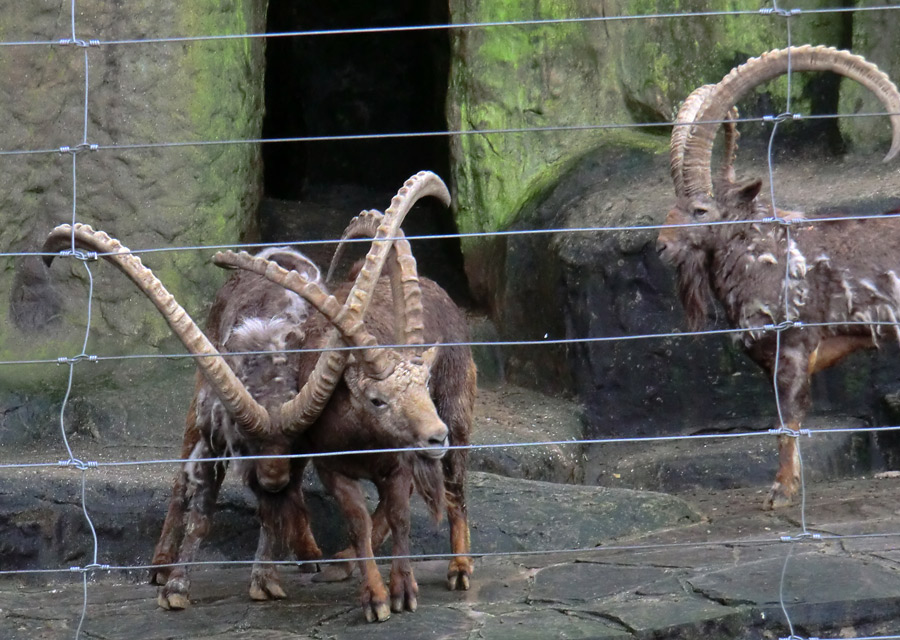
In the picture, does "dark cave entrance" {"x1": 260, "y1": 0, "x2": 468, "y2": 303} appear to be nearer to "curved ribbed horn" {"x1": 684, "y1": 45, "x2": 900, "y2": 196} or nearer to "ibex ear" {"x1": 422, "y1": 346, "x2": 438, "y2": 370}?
"curved ribbed horn" {"x1": 684, "y1": 45, "x2": 900, "y2": 196}

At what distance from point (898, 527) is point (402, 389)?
2.60 meters

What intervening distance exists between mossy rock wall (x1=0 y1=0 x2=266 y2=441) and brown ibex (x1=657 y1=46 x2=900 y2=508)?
9.98 feet

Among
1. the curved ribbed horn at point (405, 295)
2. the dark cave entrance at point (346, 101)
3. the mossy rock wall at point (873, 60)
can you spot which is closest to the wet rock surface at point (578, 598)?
the curved ribbed horn at point (405, 295)

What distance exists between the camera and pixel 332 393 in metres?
5.20

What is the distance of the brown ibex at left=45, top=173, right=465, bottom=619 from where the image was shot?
16.1 feet

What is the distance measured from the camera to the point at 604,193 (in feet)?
28.2

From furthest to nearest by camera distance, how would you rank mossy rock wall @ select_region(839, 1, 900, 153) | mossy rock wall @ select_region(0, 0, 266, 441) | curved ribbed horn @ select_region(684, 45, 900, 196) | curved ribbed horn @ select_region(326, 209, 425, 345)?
mossy rock wall @ select_region(839, 1, 900, 153) < mossy rock wall @ select_region(0, 0, 266, 441) < curved ribbed horn @ select_region(684, 45, 900, 196) < curved ribbed horn @ select_region(326, 209, 425, 345)

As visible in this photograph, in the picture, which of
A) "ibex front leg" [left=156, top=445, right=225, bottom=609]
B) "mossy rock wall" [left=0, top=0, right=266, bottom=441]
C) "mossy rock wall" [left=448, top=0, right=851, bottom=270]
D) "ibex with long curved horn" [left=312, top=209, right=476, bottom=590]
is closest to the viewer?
"ibex front leg" [left=156, top=445, right=225, bottom=609]

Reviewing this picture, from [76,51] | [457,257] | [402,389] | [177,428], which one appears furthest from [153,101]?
[402,389]

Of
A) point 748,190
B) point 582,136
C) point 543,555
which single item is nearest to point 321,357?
point 543,555

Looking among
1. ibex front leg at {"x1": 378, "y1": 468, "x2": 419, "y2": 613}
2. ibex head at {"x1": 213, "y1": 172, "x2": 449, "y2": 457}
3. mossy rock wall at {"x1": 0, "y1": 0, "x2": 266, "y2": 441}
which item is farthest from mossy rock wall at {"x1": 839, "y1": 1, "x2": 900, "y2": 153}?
ibex front leg at {"x1": 378, "y1": 468, "x2": 419, "y2": 613}

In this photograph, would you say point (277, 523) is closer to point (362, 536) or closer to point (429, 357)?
point (362, 536)

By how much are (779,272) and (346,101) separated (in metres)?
5.95

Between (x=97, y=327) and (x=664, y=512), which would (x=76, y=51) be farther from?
(x=664, y=512)
